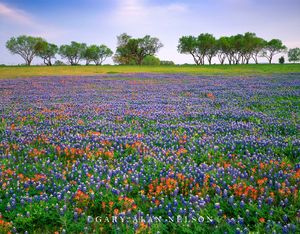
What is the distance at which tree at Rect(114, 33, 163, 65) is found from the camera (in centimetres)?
10431

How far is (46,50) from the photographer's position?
11388cm

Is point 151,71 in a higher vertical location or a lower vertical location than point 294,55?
lower

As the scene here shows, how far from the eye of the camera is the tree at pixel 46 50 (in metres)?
110

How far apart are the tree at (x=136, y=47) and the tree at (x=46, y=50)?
29184 millimetres

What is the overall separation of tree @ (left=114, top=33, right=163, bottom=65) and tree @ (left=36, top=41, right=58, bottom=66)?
29.2 meters

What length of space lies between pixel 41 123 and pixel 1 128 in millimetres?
1211

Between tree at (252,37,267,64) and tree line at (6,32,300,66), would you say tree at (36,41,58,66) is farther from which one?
tree at (252,37,267,64)

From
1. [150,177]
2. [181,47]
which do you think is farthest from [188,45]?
[150,177]

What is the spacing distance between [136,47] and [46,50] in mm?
37662

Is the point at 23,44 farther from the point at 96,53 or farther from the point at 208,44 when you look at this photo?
the point at 208,44

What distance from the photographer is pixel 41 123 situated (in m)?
9.28

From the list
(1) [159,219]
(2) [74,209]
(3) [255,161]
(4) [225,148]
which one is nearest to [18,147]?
(2) [74,209]

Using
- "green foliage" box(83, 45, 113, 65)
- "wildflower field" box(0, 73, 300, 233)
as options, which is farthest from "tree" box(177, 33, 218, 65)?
"wildflower field" box(0, 73, 300, 233)

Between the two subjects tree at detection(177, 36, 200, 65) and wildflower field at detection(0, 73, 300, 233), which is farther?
tree at detection(177, 36, 200, 65)
